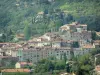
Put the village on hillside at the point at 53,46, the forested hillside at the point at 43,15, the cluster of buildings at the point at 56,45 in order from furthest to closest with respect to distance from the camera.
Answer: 1. the forested hillside at the point at 43,15
2. the cluster of buildings at the point at 56,45
3. the village on hillside at the point at 53,46

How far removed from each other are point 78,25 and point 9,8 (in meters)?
14.4

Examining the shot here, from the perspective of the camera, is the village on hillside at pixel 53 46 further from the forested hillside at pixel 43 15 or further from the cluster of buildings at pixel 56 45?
the forested hillside at pixel 43 15

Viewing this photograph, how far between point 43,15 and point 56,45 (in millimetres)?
11593

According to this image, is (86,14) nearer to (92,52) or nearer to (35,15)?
(35,15)

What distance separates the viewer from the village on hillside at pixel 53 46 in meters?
69.9

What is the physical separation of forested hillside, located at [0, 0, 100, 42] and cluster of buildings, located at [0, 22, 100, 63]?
3.17m

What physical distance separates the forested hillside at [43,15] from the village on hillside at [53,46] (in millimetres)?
3061

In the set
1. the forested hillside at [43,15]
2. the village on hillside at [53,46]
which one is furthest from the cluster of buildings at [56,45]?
the forested hillside at [43,15]

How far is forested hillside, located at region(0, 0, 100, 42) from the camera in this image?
8125cm

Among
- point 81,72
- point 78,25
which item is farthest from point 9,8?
point 81,72

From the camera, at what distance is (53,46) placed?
7281 cm

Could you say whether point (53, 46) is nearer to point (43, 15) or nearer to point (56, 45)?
point (56, 45)

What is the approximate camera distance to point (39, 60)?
225 feet

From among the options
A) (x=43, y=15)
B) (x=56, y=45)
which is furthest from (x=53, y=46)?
(x=43, y=15)
